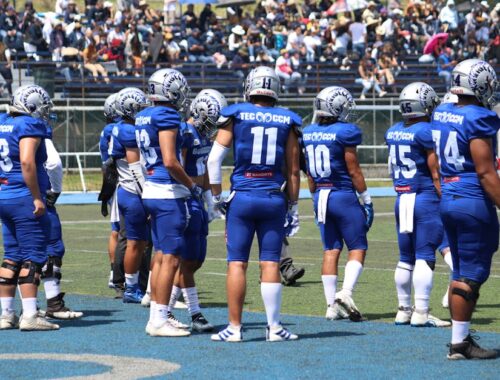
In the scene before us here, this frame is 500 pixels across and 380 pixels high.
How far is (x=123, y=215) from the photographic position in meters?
11.7

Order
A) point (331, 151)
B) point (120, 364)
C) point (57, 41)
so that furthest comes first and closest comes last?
point (57, 41), point (331, 151), point (120, 364)

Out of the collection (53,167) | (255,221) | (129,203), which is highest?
(53,167)

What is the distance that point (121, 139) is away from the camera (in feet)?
37.3

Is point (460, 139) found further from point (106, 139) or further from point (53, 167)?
point (106, 139)

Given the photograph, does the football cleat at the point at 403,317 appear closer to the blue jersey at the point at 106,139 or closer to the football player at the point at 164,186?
the football player at the point at 164,186

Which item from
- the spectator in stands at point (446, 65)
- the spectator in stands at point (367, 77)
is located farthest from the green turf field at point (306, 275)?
the spectator in stands at point (446, 65)

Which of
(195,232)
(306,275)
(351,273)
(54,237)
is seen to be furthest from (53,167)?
(306,275)

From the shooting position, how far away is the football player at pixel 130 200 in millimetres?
11453

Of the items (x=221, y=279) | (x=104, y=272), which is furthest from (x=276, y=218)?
(x=104, y=272)

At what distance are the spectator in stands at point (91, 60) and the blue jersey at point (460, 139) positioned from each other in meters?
22.8

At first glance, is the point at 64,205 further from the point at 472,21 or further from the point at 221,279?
the point at 472,21

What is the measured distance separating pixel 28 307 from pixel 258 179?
211 cm

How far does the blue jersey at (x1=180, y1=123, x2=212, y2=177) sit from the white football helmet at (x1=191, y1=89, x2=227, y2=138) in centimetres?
8

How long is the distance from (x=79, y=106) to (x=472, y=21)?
43.2 ft
